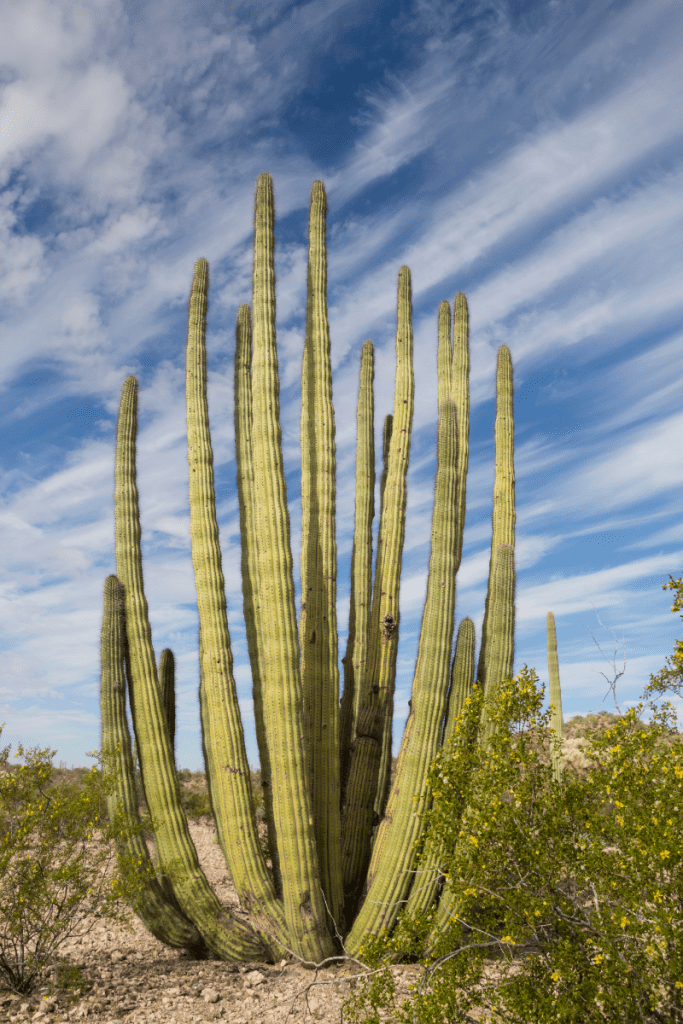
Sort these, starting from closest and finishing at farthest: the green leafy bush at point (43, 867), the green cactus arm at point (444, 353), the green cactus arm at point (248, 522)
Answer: the green leafy bush at point (43, 867) < the green cactus arm at point (248, 522) < the green cactus arm at point (444, 353)

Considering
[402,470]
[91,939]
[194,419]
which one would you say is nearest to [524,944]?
[402,470]

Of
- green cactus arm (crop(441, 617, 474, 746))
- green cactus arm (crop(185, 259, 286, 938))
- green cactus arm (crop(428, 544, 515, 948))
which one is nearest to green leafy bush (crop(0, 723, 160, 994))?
green cactus arm (crop(185, 259, 286, 938))

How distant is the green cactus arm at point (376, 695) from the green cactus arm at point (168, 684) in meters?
2.42

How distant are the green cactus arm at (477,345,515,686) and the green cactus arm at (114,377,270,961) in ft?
11.4

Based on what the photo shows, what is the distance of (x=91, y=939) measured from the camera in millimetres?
9547

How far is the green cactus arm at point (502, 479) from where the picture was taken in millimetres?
8281

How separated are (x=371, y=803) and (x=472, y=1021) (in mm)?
3379

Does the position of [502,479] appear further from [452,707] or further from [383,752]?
[383,752]

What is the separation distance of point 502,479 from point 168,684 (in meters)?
4.90

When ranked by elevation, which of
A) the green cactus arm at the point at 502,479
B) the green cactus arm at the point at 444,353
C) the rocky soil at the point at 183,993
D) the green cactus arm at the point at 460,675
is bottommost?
the rocky soil at the point at 183,993

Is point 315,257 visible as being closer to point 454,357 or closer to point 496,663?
point 454,357

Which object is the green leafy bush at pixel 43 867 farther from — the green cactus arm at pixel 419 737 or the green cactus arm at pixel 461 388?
the green cactus arm at pixel 461 388

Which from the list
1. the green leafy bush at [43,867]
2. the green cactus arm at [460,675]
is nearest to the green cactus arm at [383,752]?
the green cactus arm at [460,675]

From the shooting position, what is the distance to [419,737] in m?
7.32
